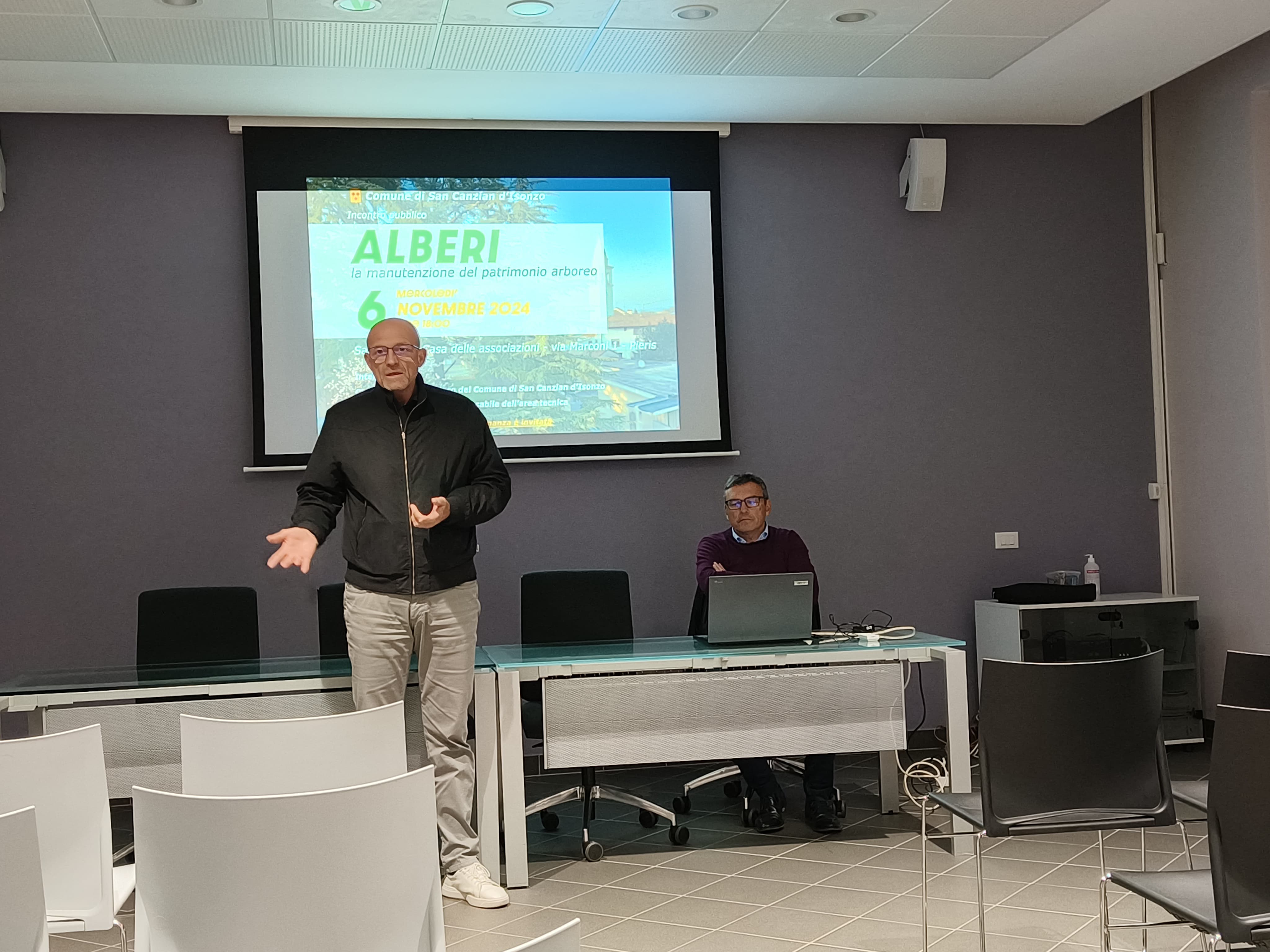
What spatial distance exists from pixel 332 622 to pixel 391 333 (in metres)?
1.43

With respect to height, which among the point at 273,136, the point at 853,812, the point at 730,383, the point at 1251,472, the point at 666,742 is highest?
the point at 273,136

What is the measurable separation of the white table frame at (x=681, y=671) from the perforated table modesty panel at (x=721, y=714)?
0.11 ft

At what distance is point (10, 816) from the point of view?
5.89 ft

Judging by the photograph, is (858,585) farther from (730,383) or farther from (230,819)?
(230,819)

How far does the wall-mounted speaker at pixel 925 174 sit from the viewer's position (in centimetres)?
607

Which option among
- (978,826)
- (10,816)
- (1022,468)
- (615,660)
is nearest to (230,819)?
(10,816)

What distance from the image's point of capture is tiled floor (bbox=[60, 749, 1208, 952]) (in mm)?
3424

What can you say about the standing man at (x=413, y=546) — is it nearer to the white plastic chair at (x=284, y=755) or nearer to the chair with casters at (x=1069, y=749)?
the white plastic chair at (x=284, y=755)

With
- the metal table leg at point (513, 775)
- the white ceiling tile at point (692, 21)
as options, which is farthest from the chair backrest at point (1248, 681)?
the white ceiling tile at point (692, 21)

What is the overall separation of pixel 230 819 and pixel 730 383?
14.6ft

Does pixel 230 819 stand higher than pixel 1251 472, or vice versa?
pixel 1251 472

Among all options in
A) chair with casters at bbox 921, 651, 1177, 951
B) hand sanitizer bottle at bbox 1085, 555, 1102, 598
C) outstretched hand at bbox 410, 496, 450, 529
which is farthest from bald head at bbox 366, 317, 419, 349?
hand sanitizer bottle at bbox 1085, 555, 1102, 598

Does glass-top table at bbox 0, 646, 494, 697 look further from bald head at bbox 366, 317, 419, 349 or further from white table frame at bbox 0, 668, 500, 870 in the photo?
bald head at bbox 366, 317, 419, 349

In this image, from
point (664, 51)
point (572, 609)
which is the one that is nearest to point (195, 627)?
point (572, 609)
